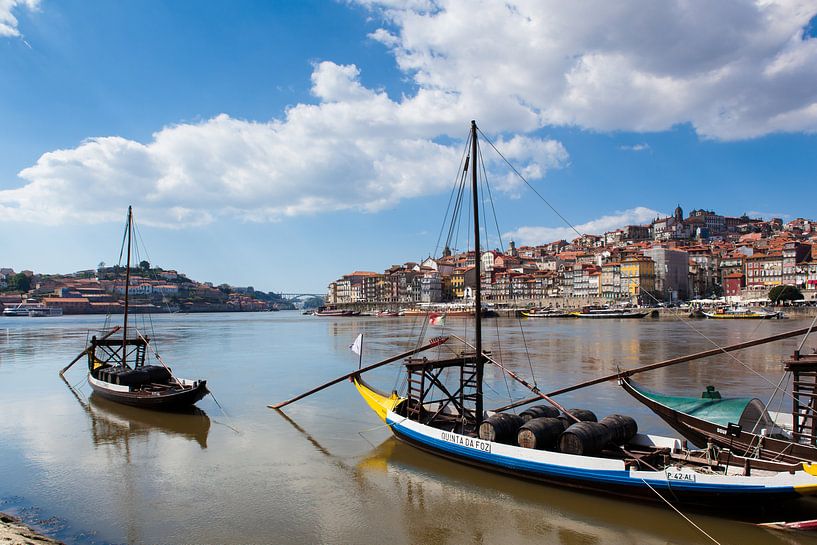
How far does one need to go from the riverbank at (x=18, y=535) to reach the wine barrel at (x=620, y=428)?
9.84 m

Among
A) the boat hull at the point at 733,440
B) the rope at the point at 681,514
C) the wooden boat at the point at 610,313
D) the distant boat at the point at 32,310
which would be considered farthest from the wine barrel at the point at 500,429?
the distant boat at the point at 32,310

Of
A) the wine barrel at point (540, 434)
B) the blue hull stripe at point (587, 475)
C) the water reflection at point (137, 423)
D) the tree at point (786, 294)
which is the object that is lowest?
the water reflection at point (137, 423)

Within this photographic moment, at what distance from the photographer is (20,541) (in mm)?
8250

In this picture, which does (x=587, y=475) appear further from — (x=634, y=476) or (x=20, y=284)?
(x=20, y=284)

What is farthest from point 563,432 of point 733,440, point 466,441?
point 733,440

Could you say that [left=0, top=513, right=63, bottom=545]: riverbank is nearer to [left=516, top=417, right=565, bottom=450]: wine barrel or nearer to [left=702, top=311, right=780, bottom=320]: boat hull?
[left=516, top=417, right=565, bottom=450]: wine barrel

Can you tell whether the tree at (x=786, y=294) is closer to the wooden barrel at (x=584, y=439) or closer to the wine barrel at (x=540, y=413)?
the wine barrel at (x=540, y=413)

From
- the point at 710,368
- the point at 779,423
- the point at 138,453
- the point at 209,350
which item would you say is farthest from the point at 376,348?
the point at 779,423

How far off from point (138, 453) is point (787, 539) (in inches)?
549

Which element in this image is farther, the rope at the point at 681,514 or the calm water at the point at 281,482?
the calm water at the point at 281,482

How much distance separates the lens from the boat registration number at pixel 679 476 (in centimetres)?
933

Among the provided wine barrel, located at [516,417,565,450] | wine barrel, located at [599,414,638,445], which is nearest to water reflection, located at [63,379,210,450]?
wine barrel, located at [516,417,565,450]

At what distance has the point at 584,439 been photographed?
10625mm

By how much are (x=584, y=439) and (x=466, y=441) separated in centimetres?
256
